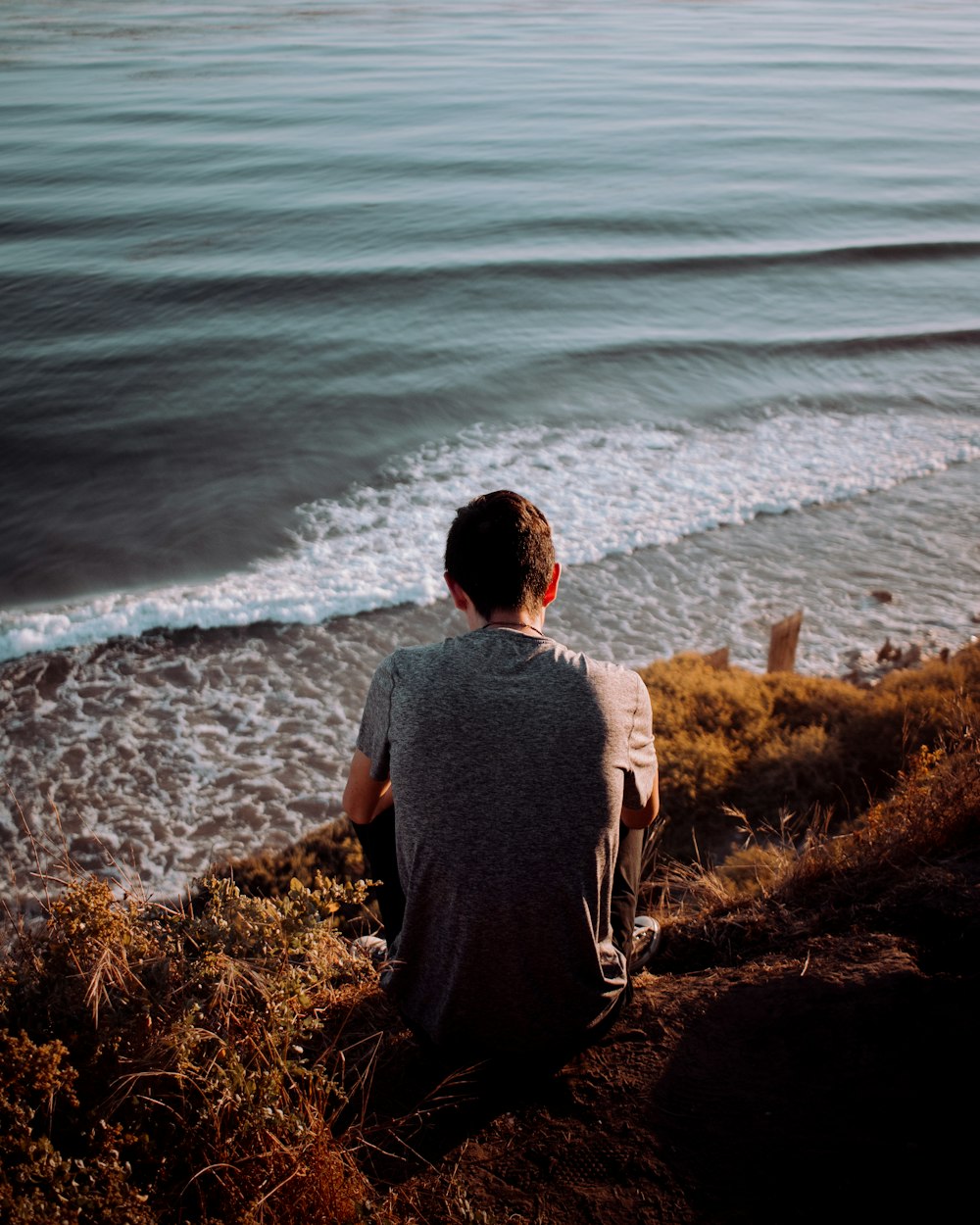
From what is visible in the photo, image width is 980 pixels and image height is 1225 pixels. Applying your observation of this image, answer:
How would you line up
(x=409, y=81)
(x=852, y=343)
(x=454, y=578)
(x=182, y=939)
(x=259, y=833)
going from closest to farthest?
(x=454, y=578) < (x=182, y=939) < (x=259, y=833) < (x=852, y=343) < (x=409, y=81)

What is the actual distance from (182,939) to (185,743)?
4.69m

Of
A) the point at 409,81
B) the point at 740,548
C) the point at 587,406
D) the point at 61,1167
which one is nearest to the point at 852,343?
the point at 587,406

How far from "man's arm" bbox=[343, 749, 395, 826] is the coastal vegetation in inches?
10.1

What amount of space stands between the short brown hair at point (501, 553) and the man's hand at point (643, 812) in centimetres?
70

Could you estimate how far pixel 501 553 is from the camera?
2602mm

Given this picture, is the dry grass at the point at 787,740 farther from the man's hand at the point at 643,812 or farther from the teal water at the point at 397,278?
the teal water at the point at 397,278

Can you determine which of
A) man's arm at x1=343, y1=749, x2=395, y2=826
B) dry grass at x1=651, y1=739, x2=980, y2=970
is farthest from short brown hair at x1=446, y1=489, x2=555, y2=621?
dry grass at x1=651, y1=739, x2=980, y2=970

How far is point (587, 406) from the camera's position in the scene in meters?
14.0

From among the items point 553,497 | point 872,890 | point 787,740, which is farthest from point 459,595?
point 553,497

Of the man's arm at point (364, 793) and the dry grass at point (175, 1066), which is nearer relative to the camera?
the dry grass at point (175, 1066)

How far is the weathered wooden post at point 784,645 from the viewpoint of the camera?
7469 mm

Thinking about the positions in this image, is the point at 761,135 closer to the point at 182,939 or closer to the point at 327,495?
the point at 327,495

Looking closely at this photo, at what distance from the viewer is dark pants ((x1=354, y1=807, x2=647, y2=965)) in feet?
9.71

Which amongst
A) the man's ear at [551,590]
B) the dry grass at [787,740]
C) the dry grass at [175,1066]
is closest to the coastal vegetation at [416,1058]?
the dry grass at [175,1066]
